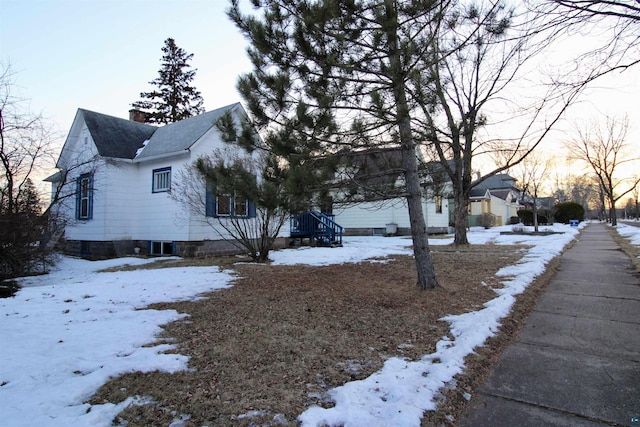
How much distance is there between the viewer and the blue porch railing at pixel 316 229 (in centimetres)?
1428

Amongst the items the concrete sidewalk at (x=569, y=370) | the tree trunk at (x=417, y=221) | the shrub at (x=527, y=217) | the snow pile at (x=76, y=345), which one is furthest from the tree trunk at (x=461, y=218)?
the shrub at (x=527, y=217)

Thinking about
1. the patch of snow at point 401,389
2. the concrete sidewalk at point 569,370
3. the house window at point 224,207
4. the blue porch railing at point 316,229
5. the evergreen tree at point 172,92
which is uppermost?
the evergreen tree at point 172,92

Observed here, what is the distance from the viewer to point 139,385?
9.18 feet

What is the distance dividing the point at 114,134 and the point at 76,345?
12.0 metres

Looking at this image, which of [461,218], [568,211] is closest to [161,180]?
[461,218]

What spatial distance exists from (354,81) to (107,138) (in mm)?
11174

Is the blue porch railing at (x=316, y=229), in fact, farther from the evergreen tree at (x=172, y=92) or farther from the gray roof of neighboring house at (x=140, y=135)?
the evergreen tree at (x=172, y=92)

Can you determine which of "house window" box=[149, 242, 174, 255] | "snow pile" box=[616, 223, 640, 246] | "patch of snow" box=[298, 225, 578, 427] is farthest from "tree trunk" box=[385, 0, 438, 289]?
"snow pile" box=[616, 223, 640, 246]

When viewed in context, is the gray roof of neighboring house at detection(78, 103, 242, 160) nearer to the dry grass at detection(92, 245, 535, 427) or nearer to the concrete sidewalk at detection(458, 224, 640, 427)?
the dry grass at detection(92, 245, 535, 427)

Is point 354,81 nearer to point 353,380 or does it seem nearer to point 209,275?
point 353,380

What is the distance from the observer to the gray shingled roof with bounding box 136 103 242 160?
1166 centimetres

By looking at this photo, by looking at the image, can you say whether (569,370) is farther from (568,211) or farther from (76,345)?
(568,211)

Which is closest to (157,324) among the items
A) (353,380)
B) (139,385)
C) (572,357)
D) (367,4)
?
(139,385)

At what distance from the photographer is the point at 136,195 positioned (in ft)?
42.1
